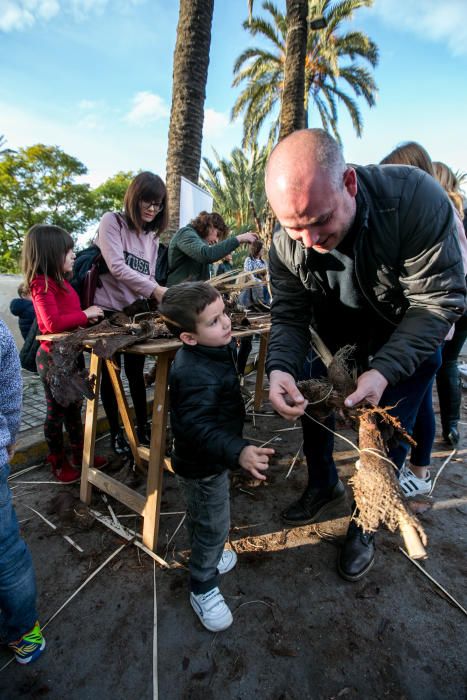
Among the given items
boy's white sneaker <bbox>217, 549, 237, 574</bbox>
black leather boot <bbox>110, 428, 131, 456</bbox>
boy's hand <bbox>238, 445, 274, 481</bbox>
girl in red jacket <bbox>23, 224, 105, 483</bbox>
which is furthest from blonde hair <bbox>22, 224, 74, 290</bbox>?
boy's white sneaker <bbox>217, 549, 237, 574</bbox>

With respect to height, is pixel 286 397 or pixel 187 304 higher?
pixel 187 304

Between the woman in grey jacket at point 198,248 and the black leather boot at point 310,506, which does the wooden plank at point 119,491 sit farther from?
the woman in grey jacket at point 198,248

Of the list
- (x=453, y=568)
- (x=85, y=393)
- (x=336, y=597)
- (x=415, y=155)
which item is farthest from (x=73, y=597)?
(x=415, y=155)

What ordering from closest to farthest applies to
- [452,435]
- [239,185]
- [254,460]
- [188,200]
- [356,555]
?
[254,460] < [356,555] < [452,435] < [188,200] < [239,185]

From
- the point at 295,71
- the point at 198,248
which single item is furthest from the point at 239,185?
the point at 198,248

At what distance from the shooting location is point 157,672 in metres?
1.48

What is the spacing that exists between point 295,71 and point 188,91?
13.5ft

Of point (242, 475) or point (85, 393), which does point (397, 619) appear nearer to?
point (242, 475)

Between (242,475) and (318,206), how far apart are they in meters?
2.14

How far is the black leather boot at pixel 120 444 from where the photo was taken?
3135mm

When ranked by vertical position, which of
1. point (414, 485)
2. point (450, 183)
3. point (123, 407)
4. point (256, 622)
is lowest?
point (256, 622)

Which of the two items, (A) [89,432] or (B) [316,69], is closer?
(A) [89,432]

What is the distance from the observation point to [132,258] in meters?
2.87

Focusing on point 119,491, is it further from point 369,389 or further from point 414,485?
point 414,485
